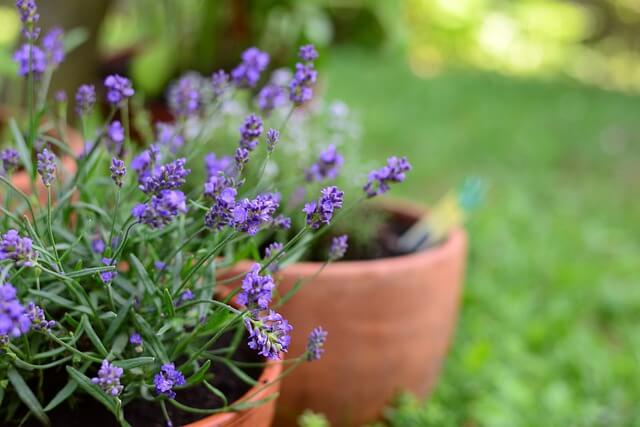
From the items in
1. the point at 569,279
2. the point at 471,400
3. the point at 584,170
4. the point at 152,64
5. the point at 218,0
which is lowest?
the point at 584,170

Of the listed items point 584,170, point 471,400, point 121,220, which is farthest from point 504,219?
point 121,220

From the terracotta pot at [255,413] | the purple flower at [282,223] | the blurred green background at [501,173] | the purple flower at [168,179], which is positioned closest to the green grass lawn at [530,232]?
the blurred green background at [501,173]

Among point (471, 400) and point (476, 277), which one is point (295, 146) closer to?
point (471, 400)

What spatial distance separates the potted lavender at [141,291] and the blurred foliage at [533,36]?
6064mm

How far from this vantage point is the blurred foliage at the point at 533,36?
7281 millimetres

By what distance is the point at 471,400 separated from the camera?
5.19ft

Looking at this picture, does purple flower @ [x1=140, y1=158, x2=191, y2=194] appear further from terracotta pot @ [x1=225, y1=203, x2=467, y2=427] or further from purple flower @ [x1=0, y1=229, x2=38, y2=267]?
terracotta pot @ [x1=225, y1=203, x2=467, y2=427]

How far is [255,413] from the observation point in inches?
34.7

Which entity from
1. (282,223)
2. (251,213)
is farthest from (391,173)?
(251,213)

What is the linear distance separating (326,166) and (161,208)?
43cm

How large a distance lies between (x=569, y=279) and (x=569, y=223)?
544 mm

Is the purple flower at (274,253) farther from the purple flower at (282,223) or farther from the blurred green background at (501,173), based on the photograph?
the blurred green background at (501,173)

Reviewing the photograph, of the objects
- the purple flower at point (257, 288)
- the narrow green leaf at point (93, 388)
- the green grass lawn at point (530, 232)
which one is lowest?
the green grass lawn at point (530, 232)

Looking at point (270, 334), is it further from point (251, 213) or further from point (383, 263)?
point (383, 263)
